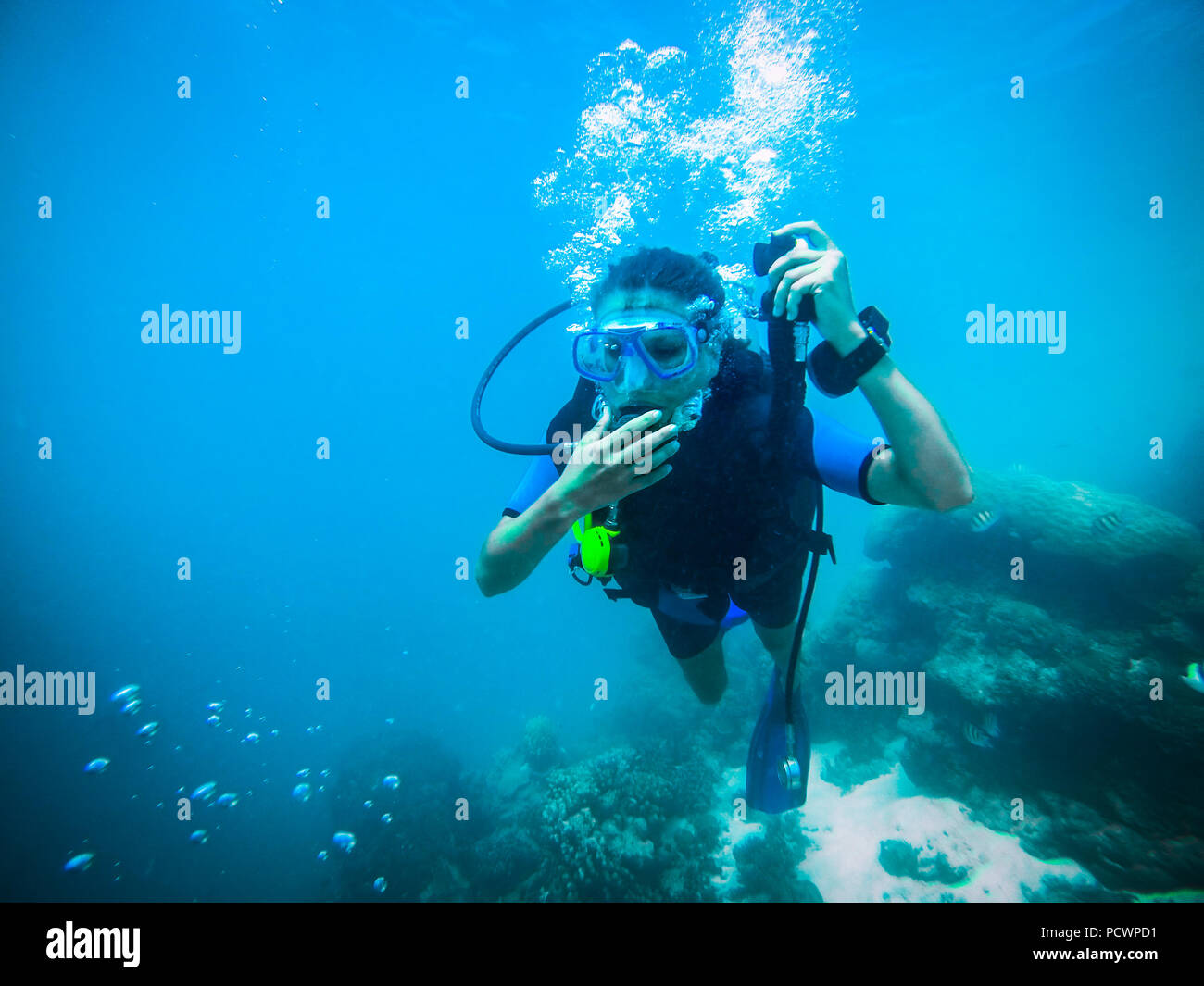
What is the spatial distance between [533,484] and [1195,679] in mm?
10162

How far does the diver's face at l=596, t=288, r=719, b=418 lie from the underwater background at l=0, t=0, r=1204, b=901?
9.43ft

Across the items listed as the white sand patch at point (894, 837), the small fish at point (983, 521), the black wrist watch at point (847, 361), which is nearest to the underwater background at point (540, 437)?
the white sand patch at point (894, 837)

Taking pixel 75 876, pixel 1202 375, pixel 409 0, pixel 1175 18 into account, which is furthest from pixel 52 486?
pixel 1202 375

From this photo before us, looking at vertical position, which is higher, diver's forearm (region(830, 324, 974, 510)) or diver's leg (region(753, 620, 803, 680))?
diver's forearm (region(830, 324, 974, 510))

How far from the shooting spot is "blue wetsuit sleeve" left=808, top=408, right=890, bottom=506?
269 cm

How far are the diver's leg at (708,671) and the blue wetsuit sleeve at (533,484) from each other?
228 centimetres

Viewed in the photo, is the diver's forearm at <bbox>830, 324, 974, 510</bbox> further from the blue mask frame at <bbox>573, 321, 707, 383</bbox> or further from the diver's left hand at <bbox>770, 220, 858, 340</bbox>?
the blue mask frame at <bbox>573, 321, 707, 383</bbox>

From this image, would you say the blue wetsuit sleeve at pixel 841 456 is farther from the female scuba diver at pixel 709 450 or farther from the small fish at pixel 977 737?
the small fish at pixel 977 737

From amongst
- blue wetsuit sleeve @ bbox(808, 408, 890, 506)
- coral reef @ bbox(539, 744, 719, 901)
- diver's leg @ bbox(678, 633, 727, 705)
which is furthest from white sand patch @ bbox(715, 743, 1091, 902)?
blue wetsuit sleeve @ bbox(808, 408, 890, 506)

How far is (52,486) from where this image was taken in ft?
394

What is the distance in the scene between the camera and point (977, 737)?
25.2ft

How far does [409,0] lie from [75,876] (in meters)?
32.3

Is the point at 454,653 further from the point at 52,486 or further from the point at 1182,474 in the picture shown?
the point at 52,486

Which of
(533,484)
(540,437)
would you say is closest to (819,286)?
(533,484)
